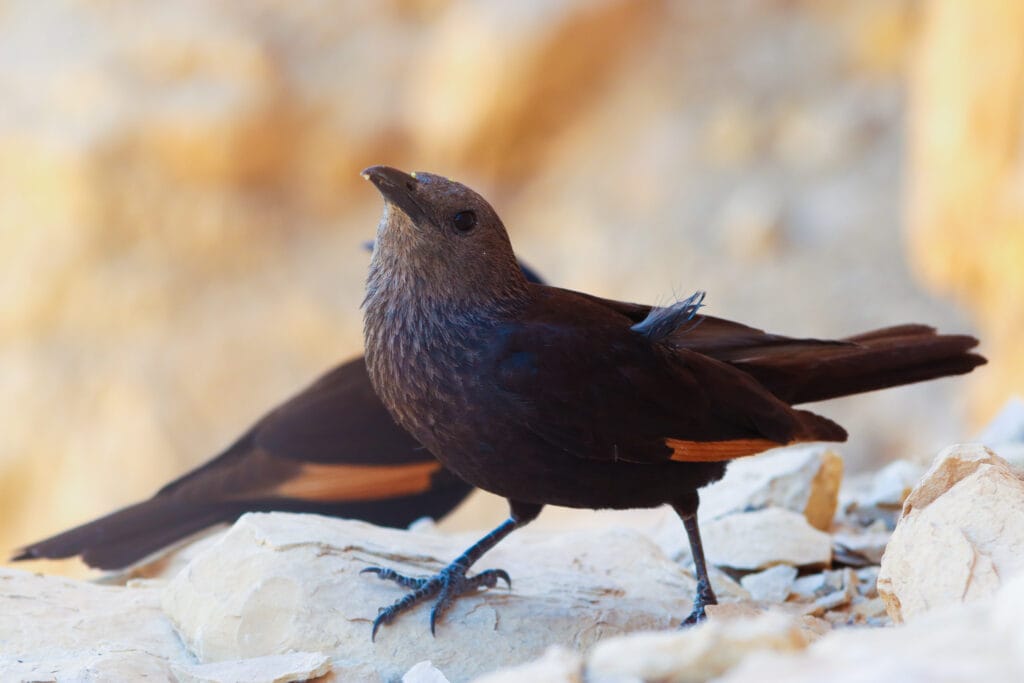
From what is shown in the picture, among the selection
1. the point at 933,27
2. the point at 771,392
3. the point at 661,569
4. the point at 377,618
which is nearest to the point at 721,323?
the point at 771,392

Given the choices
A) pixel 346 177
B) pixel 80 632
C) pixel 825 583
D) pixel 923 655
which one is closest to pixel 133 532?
pixel 80 632

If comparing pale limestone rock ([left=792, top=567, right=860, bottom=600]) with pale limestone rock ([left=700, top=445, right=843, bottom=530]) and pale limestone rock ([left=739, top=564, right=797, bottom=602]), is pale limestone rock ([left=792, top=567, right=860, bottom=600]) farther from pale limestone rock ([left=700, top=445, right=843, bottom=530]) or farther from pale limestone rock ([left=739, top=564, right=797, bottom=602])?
pale limestone rock ([left=700, top=445, right=843, bottom=530])

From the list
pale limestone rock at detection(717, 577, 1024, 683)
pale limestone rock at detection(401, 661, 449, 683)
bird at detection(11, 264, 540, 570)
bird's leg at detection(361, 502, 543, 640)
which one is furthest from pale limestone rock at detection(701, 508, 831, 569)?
pale limestone rock at detection(717, 577, 1024, 683)

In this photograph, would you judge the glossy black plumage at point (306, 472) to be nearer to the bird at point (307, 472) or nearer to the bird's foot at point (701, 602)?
the bird at point (307, 472)

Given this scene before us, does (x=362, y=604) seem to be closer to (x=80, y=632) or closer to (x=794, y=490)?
(x=80, y=632)


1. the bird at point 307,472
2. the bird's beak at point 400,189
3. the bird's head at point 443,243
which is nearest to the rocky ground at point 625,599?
the bird at point 307,472

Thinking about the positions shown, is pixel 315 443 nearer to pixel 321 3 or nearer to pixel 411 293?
pixel 411 293
